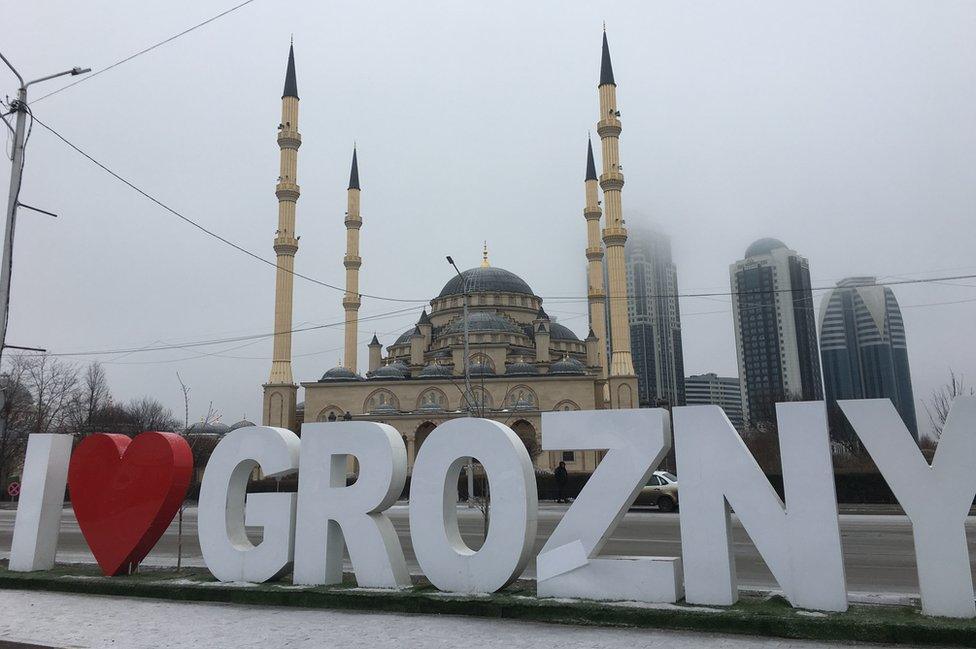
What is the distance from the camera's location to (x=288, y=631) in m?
6.46

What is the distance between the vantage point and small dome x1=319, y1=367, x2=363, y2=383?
161ft

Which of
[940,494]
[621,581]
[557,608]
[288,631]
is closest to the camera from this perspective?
[940,494]

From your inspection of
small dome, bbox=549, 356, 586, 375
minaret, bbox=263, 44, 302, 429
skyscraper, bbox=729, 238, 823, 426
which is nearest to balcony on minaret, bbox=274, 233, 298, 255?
minaret, bbox=263, 44, 302, 429

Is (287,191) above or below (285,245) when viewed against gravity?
above

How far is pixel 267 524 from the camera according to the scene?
28.2 feet

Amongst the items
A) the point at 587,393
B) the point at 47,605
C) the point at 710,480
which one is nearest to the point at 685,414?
the point at 710,480

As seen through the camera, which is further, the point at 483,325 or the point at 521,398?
the point at 483,325

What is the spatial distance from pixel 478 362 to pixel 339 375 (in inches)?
390

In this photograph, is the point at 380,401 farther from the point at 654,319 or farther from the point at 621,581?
the point at 621,581

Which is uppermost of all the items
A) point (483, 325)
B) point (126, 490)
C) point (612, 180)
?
point (612, 180)

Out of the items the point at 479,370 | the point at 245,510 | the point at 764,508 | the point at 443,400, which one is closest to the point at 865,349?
the point at 479,370

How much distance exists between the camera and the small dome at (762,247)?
136 feet

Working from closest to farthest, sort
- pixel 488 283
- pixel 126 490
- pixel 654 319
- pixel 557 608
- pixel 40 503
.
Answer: pixel 557 608, pixel 126 490, pixel 40 503, pixel 488 283, pixel 654 319

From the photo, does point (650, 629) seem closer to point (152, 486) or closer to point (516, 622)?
point (516, 622)
